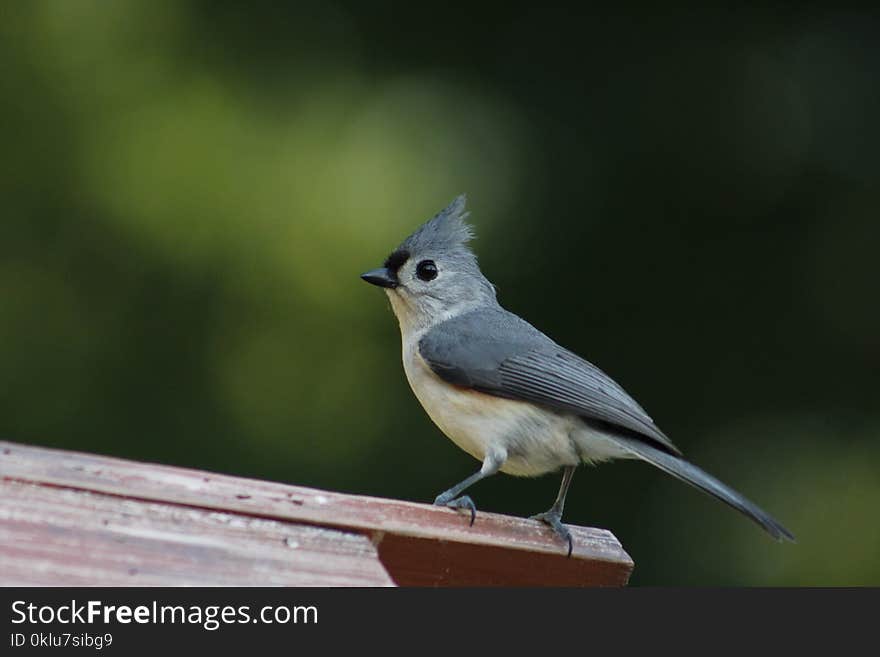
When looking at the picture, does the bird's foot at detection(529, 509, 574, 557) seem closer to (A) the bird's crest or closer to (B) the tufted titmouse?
(B) the tufted titmouse

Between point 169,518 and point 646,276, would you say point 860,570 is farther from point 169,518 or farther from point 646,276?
point 169,518

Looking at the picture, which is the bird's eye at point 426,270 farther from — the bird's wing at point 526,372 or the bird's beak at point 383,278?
the bird's wing at point 526,372

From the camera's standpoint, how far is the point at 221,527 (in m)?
2.33

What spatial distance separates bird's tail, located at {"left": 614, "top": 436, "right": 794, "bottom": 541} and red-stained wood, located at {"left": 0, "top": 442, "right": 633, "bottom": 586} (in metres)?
0.67

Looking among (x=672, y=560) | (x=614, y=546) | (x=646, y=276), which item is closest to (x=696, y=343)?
(x=646, y=276)

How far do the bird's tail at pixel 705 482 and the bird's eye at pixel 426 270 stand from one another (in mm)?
1075

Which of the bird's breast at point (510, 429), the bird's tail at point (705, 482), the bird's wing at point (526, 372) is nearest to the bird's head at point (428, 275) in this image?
the bird's wing at point (526, 372)

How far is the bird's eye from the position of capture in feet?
14.5

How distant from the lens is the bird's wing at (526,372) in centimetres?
359

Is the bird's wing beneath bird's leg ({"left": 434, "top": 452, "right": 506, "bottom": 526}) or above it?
above

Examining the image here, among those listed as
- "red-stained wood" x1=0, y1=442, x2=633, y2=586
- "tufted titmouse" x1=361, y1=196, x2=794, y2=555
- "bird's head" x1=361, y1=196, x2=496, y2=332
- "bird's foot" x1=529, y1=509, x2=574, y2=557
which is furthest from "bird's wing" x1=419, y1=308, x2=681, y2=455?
"red-stained wood" x1=0, y1=442, x2=633, y2=586

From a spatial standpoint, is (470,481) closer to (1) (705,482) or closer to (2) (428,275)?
(1) (705,482)

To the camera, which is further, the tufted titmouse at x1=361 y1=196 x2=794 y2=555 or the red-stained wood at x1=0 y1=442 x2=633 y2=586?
the tufted titmouse at x1=361 y1=196 x2=794 y2=555

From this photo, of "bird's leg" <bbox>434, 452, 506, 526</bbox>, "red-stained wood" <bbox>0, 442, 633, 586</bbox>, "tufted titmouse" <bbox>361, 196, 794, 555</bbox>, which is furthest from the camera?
"tufted titmouse" <bbox>361, 196, 794, 555</bbox>
